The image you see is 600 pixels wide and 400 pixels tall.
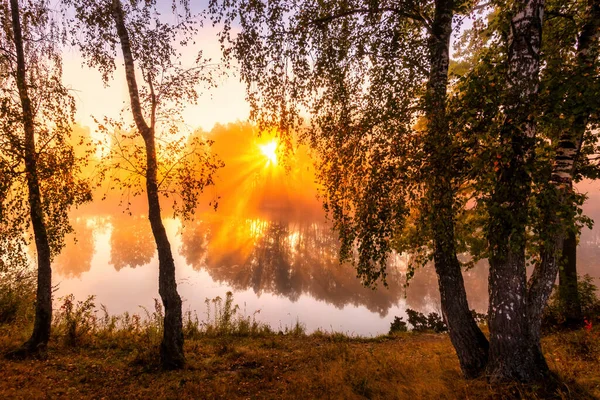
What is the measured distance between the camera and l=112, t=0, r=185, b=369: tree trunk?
7797 millimetres

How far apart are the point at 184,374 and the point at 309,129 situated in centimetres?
659

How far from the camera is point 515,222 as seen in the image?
4.04m

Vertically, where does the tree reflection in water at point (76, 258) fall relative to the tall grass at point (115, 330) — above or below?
above

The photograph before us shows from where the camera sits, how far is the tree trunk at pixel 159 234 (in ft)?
25.6

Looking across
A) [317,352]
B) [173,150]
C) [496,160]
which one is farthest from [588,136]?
[173,150]

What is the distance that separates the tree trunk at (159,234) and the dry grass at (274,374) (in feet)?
1.90

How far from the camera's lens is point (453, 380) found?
5.58 meters

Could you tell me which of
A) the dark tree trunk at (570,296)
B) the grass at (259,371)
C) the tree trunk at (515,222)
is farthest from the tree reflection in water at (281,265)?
the tree trunk at (515,222)

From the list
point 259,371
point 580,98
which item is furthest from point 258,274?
point 580,98

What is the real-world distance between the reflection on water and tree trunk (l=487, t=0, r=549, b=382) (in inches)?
179

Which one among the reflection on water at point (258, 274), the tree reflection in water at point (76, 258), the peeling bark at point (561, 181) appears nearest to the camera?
the peeling bark at point (561, 181)

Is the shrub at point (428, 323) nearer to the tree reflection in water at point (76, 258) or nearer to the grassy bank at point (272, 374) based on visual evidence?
the grassy bank at point (272, 374)

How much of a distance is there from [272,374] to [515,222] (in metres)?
→ 6.39

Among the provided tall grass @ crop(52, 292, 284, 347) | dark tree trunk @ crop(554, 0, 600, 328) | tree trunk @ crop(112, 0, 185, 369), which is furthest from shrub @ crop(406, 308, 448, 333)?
tree trunk @ crop(112, 0, 185, 369)
